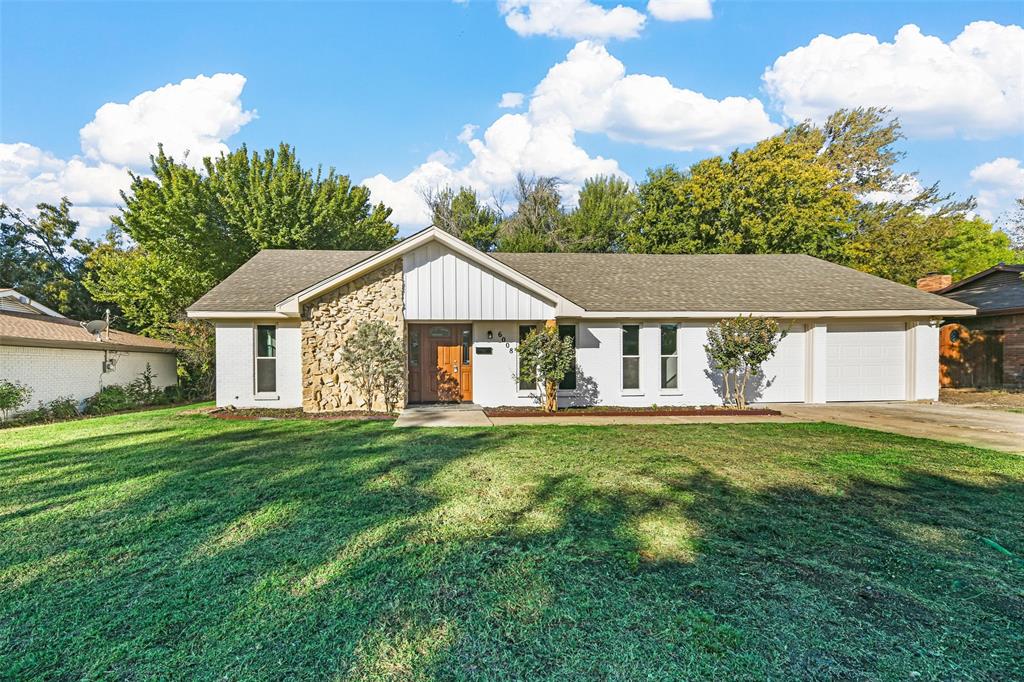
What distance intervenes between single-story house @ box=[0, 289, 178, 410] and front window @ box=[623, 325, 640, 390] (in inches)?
573

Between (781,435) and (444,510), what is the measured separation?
6785 millimetres

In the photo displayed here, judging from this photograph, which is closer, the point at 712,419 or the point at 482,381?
the point at 712,419

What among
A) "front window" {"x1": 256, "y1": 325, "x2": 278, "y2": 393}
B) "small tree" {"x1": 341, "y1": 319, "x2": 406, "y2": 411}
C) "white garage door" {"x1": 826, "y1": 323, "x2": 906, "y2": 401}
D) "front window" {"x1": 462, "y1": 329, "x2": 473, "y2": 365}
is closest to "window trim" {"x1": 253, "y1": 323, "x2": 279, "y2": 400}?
"front window" {"x1": 256, "y1": 325, "x2": 278, "y2": 393}

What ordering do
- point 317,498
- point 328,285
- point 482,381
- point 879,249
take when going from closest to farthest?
point 317,498
point 328,285
point 482,381
point 879,249

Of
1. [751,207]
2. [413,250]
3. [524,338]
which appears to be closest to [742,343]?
[524,338]

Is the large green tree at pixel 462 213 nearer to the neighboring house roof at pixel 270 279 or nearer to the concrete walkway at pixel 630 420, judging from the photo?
the neighboring house roof at pixel 270 279

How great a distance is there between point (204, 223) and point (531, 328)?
15417 mm

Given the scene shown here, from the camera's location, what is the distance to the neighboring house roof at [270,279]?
11.9 m

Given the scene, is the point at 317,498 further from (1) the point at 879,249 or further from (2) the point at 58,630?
(1) the point at 879,249

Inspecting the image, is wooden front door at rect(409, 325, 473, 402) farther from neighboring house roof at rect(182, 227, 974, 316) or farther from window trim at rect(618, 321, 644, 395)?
window trim at rect(618, 321, 644, 395)

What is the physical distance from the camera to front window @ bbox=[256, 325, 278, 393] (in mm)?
12172

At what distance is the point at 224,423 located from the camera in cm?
1015

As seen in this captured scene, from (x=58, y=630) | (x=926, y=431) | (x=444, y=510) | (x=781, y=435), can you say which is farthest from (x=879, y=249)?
(x=58, y=630)

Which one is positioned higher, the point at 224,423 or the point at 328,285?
the point at 328,285
